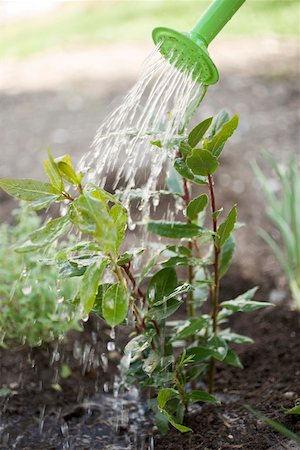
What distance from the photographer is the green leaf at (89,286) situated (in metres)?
1.42

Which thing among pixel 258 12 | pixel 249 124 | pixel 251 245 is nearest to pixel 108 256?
pixel 251 245

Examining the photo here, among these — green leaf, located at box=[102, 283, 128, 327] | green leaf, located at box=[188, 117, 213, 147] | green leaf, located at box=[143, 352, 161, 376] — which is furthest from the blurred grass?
green leaf, located at box=[102, 283, 128, 327]

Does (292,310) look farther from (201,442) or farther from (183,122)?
(183,122)

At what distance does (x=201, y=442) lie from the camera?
5.77 ft

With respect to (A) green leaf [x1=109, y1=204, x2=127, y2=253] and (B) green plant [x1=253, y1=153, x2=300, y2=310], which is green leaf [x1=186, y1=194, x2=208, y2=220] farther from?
(B) green plant [x1=253, y1=153, x2=300, y2=310]

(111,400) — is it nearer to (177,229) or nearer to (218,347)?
(218,347)

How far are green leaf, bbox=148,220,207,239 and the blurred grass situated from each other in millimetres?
4647

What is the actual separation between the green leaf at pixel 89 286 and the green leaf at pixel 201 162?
0.91 ft

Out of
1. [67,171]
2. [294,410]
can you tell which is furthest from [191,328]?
[67,171]

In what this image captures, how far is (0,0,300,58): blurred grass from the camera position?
630cm

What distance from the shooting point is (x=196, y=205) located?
1664 millimetres

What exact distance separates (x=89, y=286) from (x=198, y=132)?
1.34ft

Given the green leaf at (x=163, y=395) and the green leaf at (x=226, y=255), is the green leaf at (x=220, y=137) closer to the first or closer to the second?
the green leaf at (x=226, y=255)

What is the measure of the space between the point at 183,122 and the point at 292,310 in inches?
44.2
